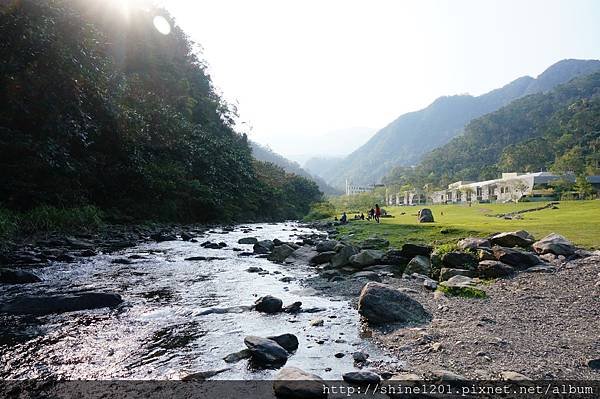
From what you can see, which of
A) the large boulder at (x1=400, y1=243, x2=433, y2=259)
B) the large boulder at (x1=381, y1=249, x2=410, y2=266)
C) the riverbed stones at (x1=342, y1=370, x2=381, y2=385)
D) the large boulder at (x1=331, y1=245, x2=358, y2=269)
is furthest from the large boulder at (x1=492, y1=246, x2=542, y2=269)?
the riverbed stones at (x1=342, y1=370, x2=381, y2=385)

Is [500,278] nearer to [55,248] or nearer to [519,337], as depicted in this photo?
[519,337]

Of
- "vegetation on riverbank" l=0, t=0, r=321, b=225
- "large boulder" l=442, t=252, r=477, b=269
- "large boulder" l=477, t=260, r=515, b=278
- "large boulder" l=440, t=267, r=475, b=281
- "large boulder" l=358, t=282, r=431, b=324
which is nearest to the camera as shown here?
"large boulder" l=358, t=282, r=431, b=324

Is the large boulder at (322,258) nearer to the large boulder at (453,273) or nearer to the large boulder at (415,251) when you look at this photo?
the large boulder at (415,251)

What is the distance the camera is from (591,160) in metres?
107

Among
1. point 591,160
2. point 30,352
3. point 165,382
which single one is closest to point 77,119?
point 30,352

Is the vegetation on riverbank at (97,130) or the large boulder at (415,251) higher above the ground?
the vegetation on riverbank at (97,130)

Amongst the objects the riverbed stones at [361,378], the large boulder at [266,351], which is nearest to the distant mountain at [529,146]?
the riverbed stones at [361,378]

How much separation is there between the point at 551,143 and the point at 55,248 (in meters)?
161

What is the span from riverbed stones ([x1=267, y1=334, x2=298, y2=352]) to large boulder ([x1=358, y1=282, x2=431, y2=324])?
217 centimetres

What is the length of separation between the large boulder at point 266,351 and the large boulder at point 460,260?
851cm

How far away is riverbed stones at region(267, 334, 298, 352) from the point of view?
23.1ft

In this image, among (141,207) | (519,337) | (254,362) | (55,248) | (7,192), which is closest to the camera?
(254,362)

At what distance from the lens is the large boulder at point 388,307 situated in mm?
8406

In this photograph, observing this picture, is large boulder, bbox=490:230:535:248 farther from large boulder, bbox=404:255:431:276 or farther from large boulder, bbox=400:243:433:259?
large boulder, bbox=404:255:431:276
